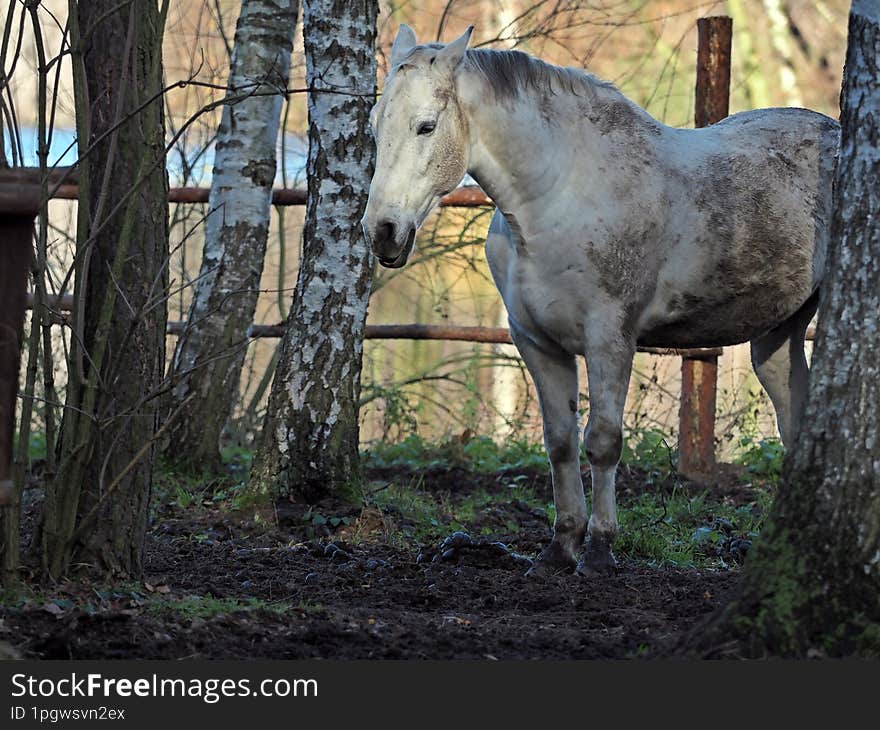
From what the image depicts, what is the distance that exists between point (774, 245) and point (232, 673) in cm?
328

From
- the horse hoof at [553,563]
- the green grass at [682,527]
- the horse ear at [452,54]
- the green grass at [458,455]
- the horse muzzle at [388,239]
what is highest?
the horse ear at [452,54]

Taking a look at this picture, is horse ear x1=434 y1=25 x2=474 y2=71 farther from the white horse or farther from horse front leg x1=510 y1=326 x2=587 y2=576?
horse front leg x1=510 y1=326 x2=587 y2=576

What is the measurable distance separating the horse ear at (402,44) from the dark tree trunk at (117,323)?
109 cm

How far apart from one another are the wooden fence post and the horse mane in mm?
2915

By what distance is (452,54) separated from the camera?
4832mm

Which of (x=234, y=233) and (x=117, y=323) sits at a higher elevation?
(x=234, y=233)

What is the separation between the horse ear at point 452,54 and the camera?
480cm

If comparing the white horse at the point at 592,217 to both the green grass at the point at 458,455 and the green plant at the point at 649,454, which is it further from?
the green grass at the point at 458,455

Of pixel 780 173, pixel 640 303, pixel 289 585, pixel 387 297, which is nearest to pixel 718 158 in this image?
pixel 780 173

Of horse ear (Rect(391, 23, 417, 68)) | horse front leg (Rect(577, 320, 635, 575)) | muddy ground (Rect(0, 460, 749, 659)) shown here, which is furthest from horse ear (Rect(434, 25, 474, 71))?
muddy ground (Rect(0, 460, 749, 659))

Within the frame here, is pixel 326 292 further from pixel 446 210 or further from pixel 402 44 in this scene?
pixel 446 210

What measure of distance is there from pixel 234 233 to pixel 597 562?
11.5 feet

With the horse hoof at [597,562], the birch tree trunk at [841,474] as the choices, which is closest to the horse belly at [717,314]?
the horse hoof at [597,562]

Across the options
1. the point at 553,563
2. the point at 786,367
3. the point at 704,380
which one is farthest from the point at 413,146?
the point at 704,380
